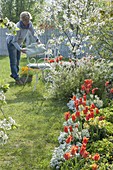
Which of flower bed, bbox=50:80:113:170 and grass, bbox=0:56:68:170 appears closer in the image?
flower bed, bbox=50:80:113:170

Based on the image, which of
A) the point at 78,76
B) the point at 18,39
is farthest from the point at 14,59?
the point at 78,76

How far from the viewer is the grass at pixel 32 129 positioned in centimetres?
424

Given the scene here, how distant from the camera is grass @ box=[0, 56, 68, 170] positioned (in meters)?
4.24

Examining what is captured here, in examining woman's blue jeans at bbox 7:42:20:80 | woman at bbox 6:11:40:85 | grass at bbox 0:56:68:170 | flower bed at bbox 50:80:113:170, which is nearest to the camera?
flower bed at bbox 50:80:113:170

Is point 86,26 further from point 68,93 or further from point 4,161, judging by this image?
point 4,161

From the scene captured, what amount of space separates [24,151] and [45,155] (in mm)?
299

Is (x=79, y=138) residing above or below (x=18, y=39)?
below

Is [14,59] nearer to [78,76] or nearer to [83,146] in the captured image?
[78,76]

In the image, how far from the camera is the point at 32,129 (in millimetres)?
5305

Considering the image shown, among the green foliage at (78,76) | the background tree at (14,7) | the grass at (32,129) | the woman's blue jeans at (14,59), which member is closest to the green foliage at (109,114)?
the grass at (32,129)

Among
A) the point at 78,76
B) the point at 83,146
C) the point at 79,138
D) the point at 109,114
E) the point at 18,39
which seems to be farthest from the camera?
the point at 18,39

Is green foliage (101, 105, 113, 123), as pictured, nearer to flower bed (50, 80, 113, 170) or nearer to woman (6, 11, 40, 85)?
flower bed (50, 80, 113, 170)

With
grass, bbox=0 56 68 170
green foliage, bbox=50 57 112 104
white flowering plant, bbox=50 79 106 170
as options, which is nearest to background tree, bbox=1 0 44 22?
grass, bbox=0 56 68 170

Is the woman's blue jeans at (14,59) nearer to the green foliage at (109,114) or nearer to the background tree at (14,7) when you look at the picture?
the green foliage at (109,114)
